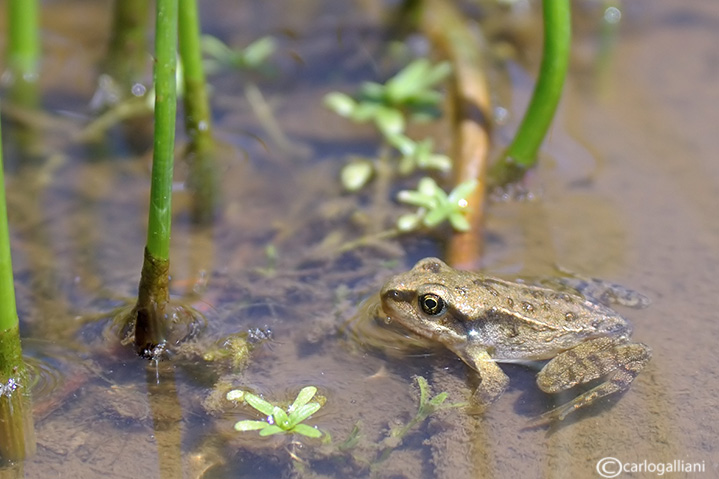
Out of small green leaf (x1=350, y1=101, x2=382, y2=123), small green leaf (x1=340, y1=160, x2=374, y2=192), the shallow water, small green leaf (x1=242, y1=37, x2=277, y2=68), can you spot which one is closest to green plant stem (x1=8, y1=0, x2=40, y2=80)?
the shallow water

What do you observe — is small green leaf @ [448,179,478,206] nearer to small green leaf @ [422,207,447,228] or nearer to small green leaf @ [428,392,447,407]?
small green leaf @ [422,207,447,228]

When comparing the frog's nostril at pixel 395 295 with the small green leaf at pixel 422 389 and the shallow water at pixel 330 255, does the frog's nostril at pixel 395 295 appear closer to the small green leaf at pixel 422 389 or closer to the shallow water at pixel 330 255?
the shallow water at pixel 330 255

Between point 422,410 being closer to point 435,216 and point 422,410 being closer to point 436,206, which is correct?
point 435,216

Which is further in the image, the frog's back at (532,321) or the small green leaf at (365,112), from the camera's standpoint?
the small green leaf at (365,112)

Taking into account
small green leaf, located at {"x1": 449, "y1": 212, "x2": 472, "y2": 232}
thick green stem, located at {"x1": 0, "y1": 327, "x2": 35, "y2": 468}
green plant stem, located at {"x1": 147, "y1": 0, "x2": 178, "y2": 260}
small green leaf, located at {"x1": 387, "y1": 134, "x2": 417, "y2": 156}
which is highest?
green plant stem, located at {"x1": 147, "y1": 0, "x2": 178, "y2": 260}

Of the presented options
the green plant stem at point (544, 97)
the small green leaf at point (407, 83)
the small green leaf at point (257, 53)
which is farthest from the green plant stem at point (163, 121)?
the small green leaf at point (257, 53)

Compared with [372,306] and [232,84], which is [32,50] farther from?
[372,306]

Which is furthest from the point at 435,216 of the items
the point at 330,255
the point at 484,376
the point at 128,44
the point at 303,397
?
the point at 128,44

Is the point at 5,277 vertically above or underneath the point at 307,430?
above
